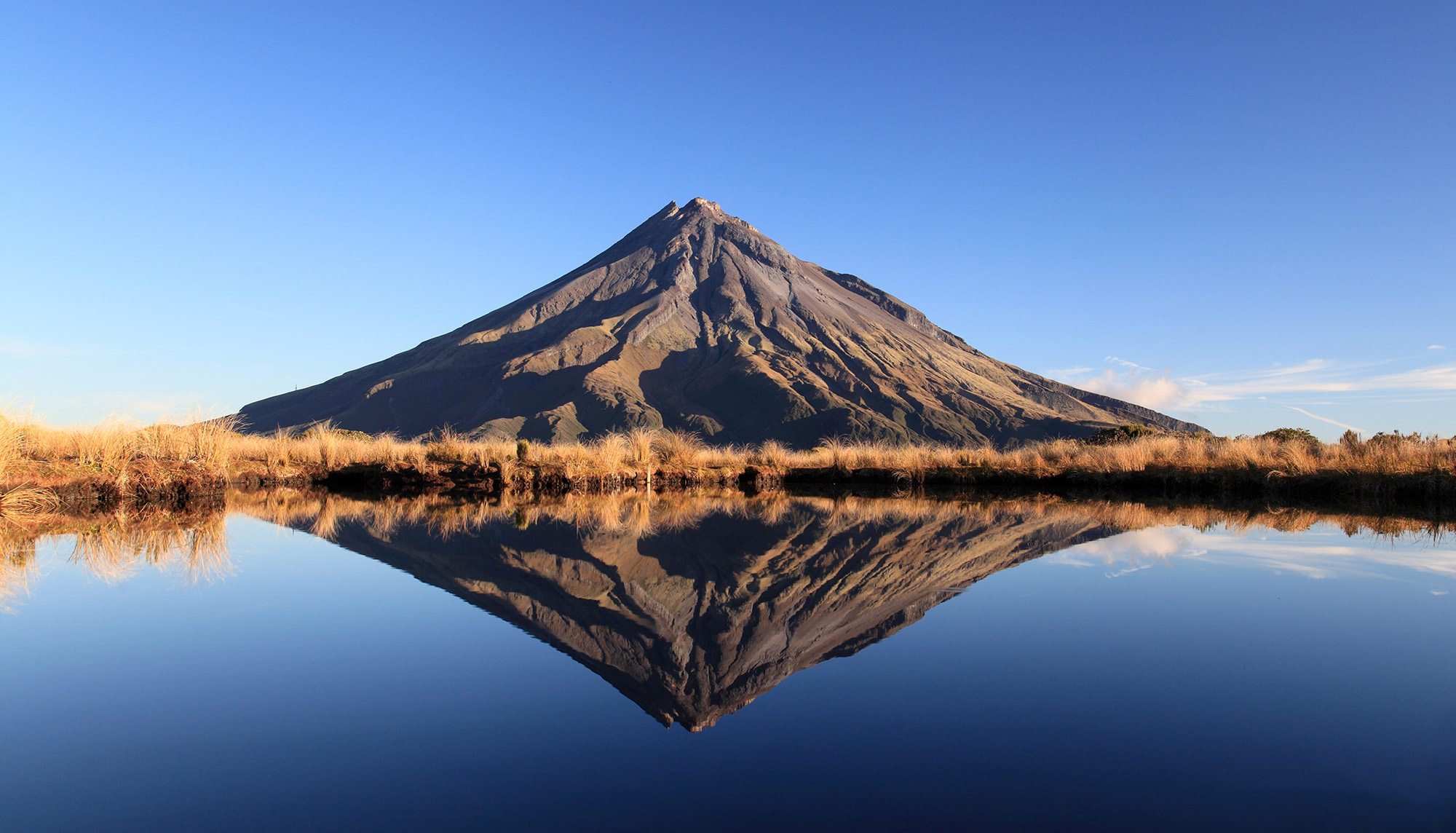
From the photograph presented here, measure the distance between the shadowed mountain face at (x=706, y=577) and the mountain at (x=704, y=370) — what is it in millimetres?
82259

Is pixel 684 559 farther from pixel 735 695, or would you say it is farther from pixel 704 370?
pixel 704 370

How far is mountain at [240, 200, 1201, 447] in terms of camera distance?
357 feet

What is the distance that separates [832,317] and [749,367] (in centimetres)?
2730

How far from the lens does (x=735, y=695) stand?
178 inches

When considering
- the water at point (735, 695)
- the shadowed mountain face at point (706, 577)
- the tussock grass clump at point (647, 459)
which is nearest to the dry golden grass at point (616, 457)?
the tussock grass clump at point (647, 459)

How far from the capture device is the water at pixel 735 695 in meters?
3.10

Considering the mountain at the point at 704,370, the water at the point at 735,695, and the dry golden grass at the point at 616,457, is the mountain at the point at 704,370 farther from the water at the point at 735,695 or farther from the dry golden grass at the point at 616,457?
the water at the point at 735,695

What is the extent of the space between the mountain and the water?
8681 centimetres

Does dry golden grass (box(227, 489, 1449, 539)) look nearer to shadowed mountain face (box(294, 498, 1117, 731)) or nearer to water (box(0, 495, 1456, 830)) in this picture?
shadowed mountain face (box(294, 498, 1117, 731))

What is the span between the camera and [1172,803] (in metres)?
3.07

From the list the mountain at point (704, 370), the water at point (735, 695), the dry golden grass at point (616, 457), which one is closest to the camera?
the water at point (735, 695)

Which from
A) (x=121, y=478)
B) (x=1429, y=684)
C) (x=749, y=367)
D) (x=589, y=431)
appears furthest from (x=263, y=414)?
(x=1429, y=684)

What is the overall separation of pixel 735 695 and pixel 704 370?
120394mm

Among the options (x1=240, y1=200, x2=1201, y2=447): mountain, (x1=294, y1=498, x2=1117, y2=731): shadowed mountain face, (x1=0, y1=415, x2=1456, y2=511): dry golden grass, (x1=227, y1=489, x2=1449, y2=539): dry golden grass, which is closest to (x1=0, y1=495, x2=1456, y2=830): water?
(x1=294, y1=498, x2=1117, y2=731): shadowed mountain face
